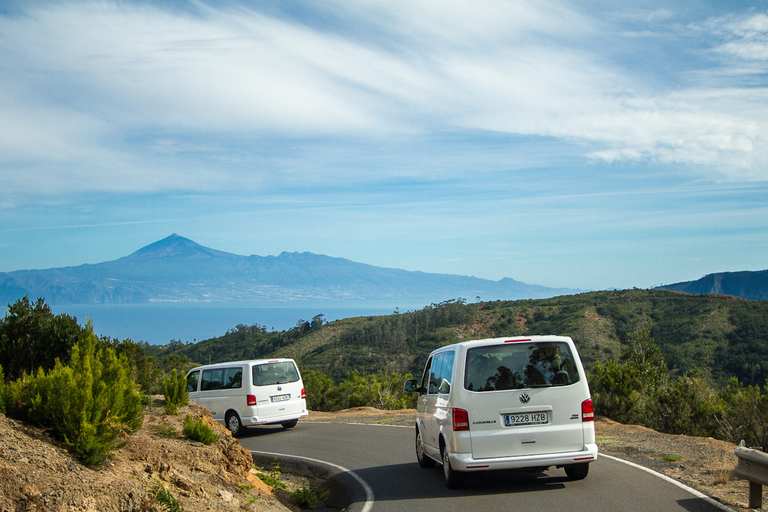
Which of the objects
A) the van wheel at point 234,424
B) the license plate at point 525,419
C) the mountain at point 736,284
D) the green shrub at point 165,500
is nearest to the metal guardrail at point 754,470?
the license plate at point 525,419

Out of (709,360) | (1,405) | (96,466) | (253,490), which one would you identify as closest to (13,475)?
(96,466)

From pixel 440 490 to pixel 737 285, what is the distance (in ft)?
603

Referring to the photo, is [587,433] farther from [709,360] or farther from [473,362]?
[709,360]

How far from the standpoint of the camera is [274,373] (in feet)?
52.6

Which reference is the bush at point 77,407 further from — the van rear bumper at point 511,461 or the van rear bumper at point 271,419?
the van rear bumper at point 271,419

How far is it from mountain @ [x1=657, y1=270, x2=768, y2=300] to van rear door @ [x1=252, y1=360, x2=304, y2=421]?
149663 mm

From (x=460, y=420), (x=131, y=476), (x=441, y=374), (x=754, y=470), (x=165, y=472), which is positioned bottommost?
(x=165, y=472)

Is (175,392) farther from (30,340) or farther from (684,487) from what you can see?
(684,487)

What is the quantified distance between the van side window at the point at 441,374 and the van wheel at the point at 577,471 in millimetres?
2054

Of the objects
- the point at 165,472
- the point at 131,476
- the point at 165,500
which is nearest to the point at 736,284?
the point at 165,472

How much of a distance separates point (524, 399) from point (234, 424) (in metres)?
10.4

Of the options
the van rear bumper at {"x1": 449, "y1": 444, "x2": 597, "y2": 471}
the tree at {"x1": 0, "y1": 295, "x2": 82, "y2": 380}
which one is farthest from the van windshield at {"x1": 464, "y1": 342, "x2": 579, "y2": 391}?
the tree at {"x1": 0, "y1": 295, "x2": 82, "y2": 380}

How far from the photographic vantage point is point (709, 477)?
8391 millimetres

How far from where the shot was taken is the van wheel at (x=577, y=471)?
26.9 ft
